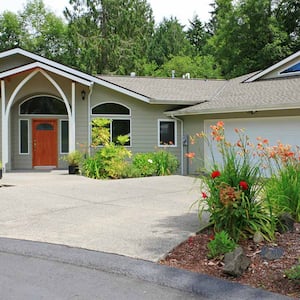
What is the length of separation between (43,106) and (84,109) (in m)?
1.95

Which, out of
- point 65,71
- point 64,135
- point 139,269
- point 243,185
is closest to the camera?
point 139,269

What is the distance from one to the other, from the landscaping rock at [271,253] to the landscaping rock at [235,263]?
1.44 feet

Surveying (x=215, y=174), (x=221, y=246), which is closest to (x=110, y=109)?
(x=215, y=174)

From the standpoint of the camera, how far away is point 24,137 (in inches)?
727

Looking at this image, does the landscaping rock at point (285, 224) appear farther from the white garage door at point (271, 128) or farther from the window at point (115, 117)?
the window at point (115, 117)

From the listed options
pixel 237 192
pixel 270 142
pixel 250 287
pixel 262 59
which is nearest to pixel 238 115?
pixel 270 142

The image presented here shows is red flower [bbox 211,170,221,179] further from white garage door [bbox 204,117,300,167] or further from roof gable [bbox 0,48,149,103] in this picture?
roof gable [bbox 0,48,149,103]

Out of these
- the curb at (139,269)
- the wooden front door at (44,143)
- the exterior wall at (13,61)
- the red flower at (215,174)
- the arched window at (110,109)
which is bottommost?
the curb at (139,269)

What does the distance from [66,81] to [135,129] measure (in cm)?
342

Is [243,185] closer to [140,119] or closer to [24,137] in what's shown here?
[140,119]

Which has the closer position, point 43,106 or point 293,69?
point 293,69

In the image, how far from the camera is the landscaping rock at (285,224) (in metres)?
6.24

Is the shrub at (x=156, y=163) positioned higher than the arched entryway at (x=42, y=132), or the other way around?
the arched entryway at (x=42, y=132)

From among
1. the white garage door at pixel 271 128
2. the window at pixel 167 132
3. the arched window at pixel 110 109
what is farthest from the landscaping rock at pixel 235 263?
the arched window at pixel 110 109
